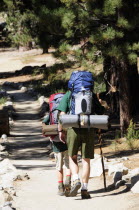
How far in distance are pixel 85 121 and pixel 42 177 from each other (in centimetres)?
305

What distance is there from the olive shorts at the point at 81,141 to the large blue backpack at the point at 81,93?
259mm

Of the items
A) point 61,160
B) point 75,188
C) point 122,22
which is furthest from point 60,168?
point 122,22

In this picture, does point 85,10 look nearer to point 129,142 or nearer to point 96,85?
point 96,85

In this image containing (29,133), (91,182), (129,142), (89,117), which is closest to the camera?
(89,117)

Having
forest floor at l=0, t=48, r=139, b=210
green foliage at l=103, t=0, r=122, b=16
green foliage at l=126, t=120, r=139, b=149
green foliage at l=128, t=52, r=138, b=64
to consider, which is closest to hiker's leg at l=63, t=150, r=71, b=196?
forest floor at l=0, t=48, r=139, b=210

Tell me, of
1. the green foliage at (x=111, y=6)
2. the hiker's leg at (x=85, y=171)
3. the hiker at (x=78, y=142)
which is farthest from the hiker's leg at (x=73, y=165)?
the green foliage at (x=111, y=6)

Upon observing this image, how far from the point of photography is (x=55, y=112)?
8844 mm

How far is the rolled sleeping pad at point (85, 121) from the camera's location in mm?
7963

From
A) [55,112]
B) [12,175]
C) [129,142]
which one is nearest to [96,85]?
[129,142]

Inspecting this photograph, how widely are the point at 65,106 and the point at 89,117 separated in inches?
16.0

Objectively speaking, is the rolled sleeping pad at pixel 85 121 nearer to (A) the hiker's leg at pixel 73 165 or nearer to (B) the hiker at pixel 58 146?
(A) the hiker's leg at pixel 73 165

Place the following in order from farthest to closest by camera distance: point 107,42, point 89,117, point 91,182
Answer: point 107,42, point 91,182, point 89,117

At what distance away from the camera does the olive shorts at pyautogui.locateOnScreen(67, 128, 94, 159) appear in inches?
323

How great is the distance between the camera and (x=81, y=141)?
27.1ft
